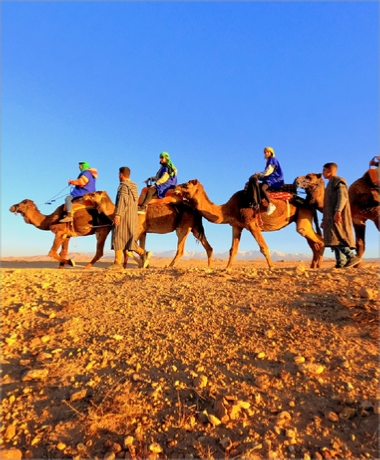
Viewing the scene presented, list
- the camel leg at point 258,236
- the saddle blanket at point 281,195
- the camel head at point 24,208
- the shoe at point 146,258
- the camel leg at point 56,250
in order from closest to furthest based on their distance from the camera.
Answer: the camel leg at point 258,236 → the shoe at point 146,258 → the saddle blanket at point 281,195 → the camel leg at point 56,250 → the camel head at point 24,208

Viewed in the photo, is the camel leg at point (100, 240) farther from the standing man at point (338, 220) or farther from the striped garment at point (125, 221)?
the standing man at point (338, 220)

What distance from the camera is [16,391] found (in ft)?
9.36

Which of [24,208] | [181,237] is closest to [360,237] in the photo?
[181,237]

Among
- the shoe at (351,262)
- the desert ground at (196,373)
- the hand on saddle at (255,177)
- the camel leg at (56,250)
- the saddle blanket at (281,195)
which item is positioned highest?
the hand on saddle at (255,177)

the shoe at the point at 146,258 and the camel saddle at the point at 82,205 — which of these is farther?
the camel saddle at the point at 82,205

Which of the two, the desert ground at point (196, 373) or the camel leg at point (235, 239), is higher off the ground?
the camel leg at point (235, 239)

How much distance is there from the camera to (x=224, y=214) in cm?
970

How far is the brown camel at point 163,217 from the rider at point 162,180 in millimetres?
302

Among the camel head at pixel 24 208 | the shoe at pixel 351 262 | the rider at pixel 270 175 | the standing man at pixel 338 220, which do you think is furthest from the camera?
the camel head at pixel 24 208

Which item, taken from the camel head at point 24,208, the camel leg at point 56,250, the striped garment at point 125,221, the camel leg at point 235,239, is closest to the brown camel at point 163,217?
the camel leg at point 235,239

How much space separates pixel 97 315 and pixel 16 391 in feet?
4.29

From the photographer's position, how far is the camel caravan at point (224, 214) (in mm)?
8711

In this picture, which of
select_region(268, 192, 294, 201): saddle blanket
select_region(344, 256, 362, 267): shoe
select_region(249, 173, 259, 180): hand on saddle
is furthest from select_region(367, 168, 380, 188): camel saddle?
select_region(344, 256, 362, 267): shoe

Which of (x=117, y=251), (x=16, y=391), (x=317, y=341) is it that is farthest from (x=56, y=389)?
(x=117, y=251)
